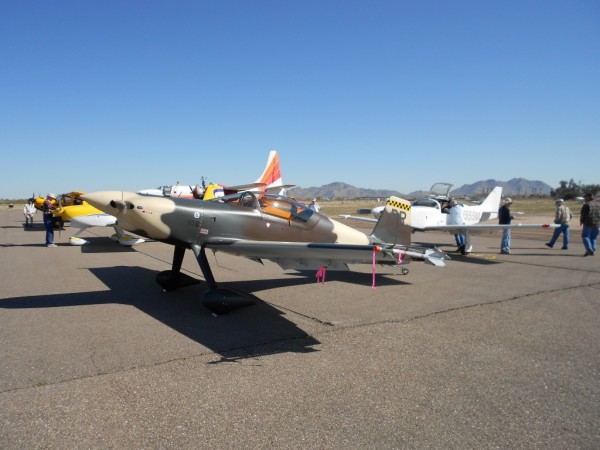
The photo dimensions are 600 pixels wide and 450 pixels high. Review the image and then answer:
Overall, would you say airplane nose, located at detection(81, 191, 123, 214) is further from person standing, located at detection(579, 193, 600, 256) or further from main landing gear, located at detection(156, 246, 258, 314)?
person standing, located at detection(579, 193, 600, 256)

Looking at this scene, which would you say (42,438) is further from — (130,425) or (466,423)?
(466,423)

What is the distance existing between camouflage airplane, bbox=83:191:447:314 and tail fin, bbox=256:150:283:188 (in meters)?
24.4

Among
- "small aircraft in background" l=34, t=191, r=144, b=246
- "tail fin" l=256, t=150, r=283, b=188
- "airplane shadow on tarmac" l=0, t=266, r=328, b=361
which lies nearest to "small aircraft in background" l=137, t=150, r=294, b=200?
"tail fin" l=256, t=150, r=283, b=188

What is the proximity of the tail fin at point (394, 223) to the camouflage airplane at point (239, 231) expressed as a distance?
0.91 m

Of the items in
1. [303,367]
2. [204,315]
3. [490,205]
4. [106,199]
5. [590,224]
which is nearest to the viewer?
[303,367]

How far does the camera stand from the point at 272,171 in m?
32.0

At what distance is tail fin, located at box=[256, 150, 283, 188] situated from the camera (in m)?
31.9

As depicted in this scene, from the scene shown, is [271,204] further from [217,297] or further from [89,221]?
[89,221]

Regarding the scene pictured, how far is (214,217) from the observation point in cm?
A: 659

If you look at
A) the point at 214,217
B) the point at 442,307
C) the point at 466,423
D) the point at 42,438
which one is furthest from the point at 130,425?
the point at 442,307

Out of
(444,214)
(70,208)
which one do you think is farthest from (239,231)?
(70,208)

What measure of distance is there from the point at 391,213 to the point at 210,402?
20.0 ft

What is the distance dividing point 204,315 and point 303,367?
2487 mm

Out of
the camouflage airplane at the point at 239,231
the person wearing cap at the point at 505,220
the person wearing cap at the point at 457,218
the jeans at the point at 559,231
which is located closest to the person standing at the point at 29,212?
the camouflage airplane at the point at 239,231
